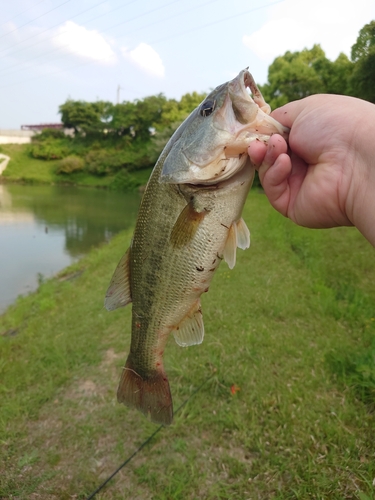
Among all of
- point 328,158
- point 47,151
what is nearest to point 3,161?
point 47,151

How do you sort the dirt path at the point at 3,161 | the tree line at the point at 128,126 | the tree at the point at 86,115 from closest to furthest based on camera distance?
1. the tree line at the point at 128,126
2. the dirt path at the point at 3,161
3. the tree at the point at 86,115

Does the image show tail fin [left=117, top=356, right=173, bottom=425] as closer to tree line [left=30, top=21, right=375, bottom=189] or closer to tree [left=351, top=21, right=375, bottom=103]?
tree [left=351, top=21, right=375, bottom=103]

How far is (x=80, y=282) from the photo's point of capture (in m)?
9.30

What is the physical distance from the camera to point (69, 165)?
4478 centimetres

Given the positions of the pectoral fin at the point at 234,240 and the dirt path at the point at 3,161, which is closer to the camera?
the pectoral fin at the point at 234,240

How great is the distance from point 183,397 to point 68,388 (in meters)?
1.58

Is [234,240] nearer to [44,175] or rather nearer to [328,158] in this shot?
[328,158]

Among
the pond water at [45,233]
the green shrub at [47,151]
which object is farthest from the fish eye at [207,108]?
the green shrub at [47,151]

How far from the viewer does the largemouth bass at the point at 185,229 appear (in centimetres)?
173

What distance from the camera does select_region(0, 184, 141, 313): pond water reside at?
10930mm

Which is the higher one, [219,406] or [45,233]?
[219,406]

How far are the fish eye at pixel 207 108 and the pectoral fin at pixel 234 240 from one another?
572 mm

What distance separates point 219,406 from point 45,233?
14.3 metres

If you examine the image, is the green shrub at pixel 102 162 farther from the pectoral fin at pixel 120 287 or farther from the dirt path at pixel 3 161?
the pectoral fin at pixel 120 287
